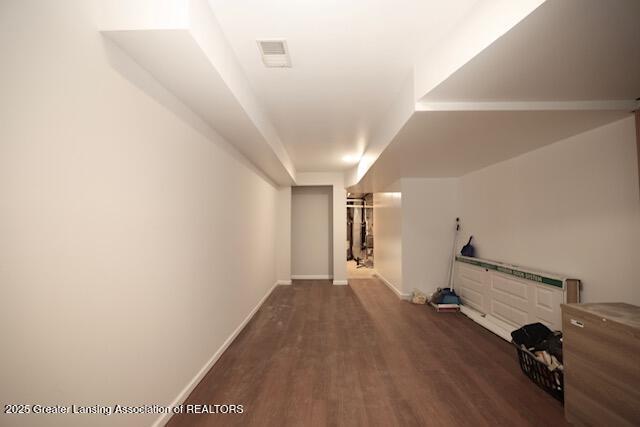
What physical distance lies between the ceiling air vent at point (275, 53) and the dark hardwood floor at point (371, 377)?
2639 millimetres

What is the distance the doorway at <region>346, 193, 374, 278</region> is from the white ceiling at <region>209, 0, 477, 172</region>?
23.7 ft

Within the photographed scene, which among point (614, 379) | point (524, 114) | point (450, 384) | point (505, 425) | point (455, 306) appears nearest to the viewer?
point (614, 379)

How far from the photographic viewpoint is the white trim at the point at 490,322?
3290mm

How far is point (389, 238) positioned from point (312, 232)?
2009mm

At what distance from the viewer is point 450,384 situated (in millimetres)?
2328

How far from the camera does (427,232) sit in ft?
16.3

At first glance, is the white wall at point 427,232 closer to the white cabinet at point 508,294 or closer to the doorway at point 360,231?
the white cabinet at point 508,294

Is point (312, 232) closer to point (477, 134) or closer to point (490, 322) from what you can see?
point (490, 322)

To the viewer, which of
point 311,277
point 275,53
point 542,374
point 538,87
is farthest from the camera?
point 311,277

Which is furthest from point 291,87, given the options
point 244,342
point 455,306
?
point 455,306

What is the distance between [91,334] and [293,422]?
4.63ft

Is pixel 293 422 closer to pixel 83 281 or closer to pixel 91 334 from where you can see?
pixel 91 334

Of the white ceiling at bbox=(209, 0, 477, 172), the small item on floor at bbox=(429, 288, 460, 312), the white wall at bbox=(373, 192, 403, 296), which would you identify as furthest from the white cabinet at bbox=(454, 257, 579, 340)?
the white ceiling at bbox=(209, 0, 477, 172)

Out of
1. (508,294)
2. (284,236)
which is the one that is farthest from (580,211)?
(284,236)
